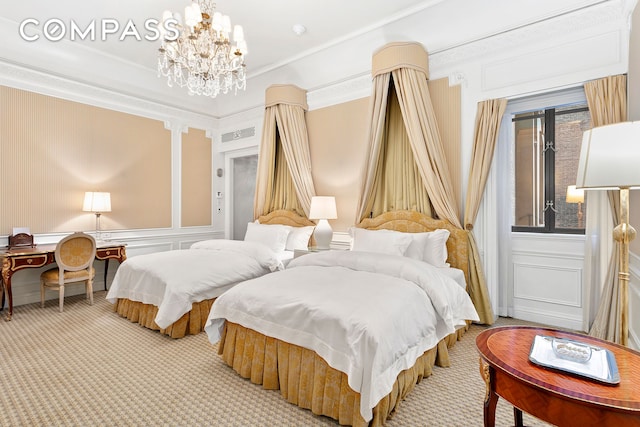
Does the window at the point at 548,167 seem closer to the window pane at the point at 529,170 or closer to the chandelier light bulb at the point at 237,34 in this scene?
the window pane at the point at 529,170

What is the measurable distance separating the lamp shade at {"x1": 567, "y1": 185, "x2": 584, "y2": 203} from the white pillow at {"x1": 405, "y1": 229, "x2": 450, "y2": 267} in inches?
50.3

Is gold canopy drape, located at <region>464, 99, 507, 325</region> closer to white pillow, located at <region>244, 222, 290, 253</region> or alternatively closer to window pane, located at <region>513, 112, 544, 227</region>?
window pane, located at <region>513, 112, 544, 227</region>

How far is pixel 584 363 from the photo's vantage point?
1.32 metres

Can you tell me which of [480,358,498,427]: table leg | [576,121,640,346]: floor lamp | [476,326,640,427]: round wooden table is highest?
[576,121,640,346]: floor lamp

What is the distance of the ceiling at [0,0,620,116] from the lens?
355 centimetres

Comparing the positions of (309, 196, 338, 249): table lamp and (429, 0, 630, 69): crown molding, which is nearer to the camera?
(429, 0, 630, 69): crown molding

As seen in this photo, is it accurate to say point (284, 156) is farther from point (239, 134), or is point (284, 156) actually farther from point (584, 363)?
point (584, 363)

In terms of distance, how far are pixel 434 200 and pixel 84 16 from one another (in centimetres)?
477

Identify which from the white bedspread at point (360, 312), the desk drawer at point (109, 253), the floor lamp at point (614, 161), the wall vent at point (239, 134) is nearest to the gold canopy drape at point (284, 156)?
the wall vent at point (239, 134)

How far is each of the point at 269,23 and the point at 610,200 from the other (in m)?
4.13

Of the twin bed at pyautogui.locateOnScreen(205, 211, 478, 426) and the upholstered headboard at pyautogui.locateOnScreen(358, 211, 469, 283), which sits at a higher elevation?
the upholstered headboard at pyautogui.locateOnScreen(358, 211, 469, 283)

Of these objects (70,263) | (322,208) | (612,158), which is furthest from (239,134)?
(612,158)

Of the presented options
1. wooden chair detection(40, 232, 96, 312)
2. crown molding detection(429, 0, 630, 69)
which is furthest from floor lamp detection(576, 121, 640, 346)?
wooden chair detection(40, 232, 96, 312)

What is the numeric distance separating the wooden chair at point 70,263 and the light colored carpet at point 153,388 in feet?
2.47
